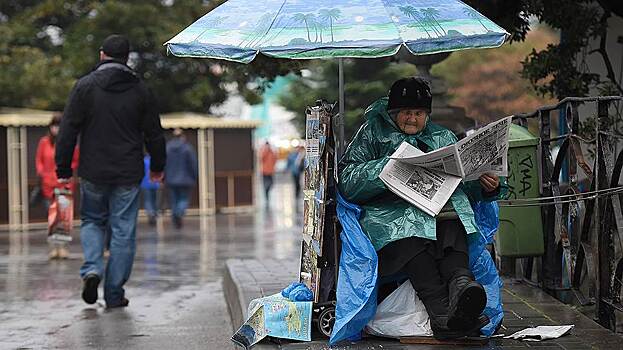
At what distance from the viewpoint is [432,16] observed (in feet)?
19.6

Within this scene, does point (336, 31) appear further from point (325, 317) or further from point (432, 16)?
point (325, 317)

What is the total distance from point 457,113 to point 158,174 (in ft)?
16.0

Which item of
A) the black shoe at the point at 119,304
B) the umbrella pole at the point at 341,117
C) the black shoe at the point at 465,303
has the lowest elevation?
the black shoe at the point at 119,304

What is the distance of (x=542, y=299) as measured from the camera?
778 cm

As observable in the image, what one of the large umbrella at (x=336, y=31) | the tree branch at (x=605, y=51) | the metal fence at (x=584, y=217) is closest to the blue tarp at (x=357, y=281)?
the metal fence at (x=584, y=217)

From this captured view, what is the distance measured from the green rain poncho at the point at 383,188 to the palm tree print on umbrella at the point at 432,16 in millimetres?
633

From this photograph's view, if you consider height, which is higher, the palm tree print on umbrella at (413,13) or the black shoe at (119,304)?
the palm tree print on umbrella at (413,13)

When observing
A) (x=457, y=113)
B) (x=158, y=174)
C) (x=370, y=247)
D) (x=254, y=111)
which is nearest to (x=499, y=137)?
(x=370, y=247)

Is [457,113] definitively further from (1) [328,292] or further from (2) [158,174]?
(1) [328,292]

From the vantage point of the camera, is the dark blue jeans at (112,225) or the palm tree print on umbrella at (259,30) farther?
the dark blue jeans at (112,225)

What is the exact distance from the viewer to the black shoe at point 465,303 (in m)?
5.73

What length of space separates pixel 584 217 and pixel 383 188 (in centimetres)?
173

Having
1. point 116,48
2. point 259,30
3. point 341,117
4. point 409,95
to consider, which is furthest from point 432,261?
point 116,48

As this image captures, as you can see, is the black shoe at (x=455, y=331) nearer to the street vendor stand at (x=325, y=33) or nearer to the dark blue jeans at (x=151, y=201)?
the street vendor stand at (x=325, y=33)
